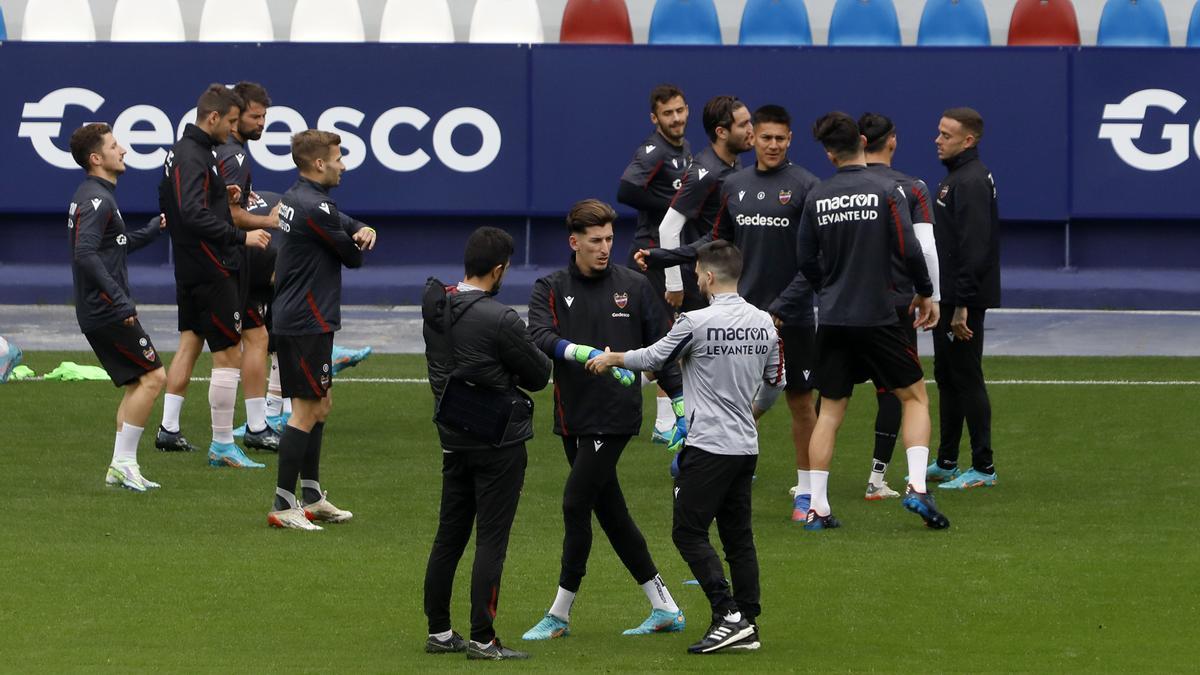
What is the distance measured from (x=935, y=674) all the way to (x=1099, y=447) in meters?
5.66

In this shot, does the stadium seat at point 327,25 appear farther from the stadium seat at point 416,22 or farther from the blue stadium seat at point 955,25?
the blue stadium seat at point 955,25

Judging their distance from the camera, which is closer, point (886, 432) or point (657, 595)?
point (657, 595)

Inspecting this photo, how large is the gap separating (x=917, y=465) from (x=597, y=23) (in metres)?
11.7

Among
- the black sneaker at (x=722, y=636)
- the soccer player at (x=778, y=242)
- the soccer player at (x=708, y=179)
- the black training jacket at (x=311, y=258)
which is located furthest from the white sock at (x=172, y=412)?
the black sneaker at (x=722, y=636)

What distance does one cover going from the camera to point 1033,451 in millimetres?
11961

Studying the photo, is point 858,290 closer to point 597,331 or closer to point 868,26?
point 597,331

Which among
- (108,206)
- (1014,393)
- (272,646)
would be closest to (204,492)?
(108,206)

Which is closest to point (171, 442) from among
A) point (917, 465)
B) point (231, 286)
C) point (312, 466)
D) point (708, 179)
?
point (231, 286)

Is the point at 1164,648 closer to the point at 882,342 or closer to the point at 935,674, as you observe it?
the point at 935,674

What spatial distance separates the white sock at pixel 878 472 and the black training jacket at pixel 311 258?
120 inches

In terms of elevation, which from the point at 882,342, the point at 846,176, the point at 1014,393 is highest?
the point at 846,176

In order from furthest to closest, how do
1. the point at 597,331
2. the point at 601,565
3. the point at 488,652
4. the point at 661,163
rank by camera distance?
the point at 661,163 < the point at 601,565 < the point at 597,331 < the point at 488,652

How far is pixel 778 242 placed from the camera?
397 inches

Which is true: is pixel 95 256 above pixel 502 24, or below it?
below
